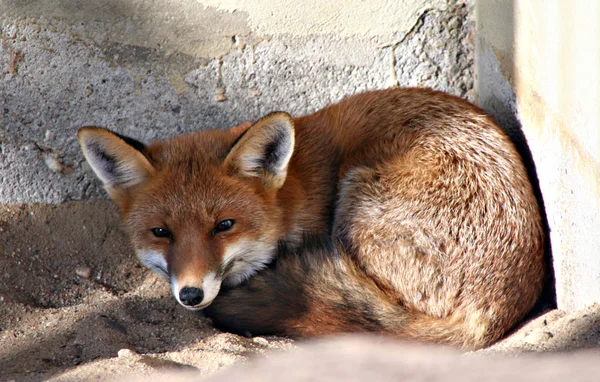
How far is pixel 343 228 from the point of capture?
3.14 meters

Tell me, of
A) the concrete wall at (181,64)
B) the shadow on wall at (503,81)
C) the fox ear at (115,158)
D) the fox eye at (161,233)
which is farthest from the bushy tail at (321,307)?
the concrete wall at (181,64)

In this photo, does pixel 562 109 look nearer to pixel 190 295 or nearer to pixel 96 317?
pixel 190 295

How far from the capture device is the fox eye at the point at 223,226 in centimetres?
291

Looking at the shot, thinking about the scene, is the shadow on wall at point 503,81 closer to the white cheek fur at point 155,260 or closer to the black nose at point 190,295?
the black nose at point 190,295

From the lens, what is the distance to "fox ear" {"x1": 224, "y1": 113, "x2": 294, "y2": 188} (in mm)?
2852

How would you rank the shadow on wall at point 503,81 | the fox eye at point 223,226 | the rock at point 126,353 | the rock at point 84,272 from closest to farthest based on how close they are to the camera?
the rock at point 126,353 → the fox eye at point 223,226 → the shadow on wall at point 503,81 → the rock at point 84,272

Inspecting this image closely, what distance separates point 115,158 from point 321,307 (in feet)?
3.71

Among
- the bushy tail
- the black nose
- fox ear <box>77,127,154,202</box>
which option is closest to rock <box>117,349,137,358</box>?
the black nose

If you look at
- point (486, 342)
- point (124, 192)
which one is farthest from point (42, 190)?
point (486, 342)

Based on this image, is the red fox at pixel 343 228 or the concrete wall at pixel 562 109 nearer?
the concrete wall at pixel 562 109

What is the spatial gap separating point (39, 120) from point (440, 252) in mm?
2283

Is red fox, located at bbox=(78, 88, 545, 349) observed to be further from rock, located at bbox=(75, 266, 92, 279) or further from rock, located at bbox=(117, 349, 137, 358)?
rock, located at bbox=(75, 266, 92, 279)

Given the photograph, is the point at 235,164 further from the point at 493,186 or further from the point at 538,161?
the point at 538,161

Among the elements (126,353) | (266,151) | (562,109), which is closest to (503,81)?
(562,109)
